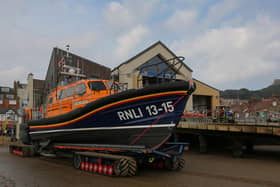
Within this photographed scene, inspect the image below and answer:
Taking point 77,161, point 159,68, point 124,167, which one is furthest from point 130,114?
point 159,68

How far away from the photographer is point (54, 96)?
31.8 feet

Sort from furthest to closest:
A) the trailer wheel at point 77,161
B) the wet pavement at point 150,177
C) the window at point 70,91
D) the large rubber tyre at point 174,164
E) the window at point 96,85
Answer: the window at point 70,91 → the window at point 96,85 → the trailer wheel at point 77,161 → the large rubber tyre at point 174,164 → the wet pavement at point 150,177

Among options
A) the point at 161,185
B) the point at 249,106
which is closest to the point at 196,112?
the point at 249,106

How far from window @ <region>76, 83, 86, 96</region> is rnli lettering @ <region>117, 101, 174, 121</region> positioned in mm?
1976

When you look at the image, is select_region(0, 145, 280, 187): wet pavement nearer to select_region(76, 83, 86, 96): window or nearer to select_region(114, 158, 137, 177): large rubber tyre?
select_region(114, 158, 137, 177): large rubber tyre

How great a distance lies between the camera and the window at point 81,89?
799 centimetres

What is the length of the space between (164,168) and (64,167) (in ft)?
11.1

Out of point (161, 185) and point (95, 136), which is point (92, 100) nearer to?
point (95, 136)

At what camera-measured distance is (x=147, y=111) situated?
6.32 m

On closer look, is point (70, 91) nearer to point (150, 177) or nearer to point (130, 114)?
point (130, 114)

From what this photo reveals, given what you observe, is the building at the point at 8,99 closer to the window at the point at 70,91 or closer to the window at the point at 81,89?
the window at the point at 70,91

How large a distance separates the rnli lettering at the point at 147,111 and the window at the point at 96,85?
66.6 inches

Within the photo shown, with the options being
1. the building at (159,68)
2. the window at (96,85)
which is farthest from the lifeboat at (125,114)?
the building at (159,68)

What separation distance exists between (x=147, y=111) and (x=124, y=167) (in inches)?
62.2
